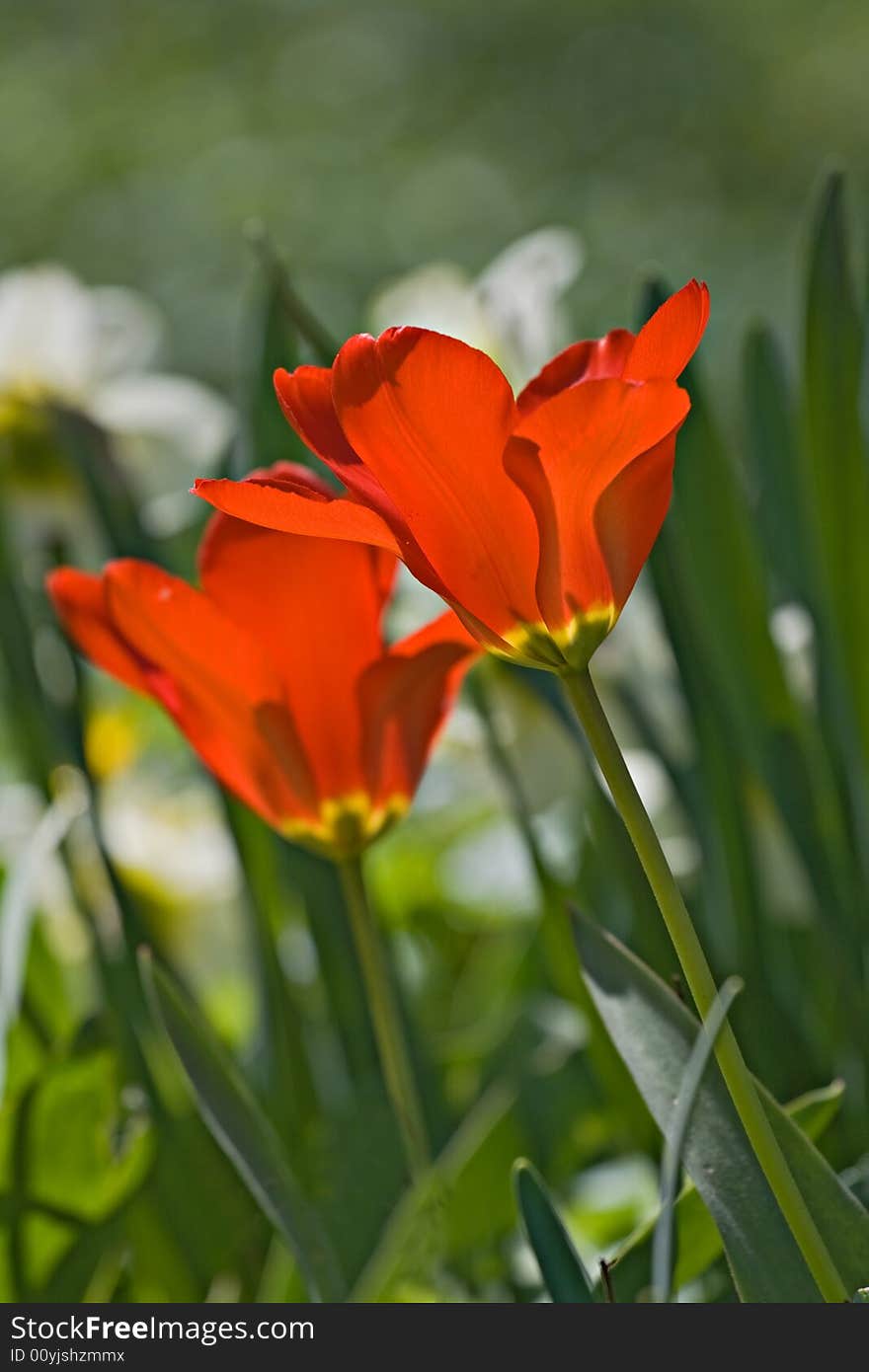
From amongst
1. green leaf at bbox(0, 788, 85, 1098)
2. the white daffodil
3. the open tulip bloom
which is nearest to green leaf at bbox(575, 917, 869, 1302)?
the open tulip bloom

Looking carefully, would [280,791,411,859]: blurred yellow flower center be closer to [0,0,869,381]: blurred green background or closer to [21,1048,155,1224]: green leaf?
[21,1048,155,1224]: green leaf

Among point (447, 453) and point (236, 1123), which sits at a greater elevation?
point (447, 453)

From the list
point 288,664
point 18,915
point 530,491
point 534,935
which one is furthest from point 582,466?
point 534,935

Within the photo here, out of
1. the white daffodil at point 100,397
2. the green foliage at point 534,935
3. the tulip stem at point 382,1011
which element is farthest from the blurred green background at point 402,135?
the tulip stem at point 382,1011

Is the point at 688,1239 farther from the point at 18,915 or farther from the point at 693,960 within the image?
the point at 18,915

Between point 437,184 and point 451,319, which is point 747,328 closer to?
point 451,319
